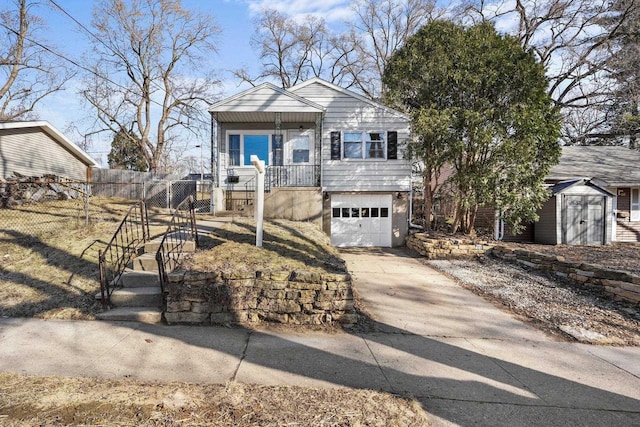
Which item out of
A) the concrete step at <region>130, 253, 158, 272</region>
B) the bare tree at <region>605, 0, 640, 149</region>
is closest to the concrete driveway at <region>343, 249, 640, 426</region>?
the concrete step at <region>130, 253, 158, 272</region>

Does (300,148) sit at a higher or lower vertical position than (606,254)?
higher

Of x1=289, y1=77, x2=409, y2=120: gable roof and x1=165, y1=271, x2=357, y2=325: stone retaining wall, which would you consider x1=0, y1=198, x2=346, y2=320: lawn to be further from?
x1=289, y1=77, x2=409, y2=120: gable roof

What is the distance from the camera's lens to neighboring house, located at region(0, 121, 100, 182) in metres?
14.4

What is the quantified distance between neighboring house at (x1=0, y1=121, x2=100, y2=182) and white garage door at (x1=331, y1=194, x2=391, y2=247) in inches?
540

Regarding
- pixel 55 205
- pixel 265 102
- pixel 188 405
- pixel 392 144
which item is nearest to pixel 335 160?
pixel 392 144

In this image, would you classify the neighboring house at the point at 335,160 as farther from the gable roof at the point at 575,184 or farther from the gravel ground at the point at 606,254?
the gable roof at the point at 575,184

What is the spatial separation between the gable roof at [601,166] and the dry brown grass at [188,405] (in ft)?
45.0

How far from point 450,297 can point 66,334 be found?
619 centimetres

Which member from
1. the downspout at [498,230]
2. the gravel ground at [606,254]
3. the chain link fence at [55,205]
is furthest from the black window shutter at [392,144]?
the chain link fence at [55,205]

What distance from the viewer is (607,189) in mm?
13539

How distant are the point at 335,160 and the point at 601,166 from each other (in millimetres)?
11862

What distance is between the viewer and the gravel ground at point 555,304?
518 centimetres

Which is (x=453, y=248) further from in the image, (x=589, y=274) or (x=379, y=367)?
(x=379, y=367)

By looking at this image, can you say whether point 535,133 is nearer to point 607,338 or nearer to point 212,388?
point 607,338
